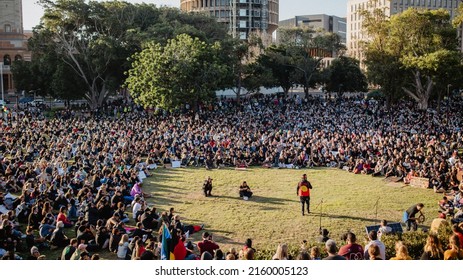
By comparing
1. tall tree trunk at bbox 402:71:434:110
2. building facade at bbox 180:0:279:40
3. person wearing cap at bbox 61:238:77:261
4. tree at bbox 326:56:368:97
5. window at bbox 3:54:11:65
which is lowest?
person wearing cap at bbox 61:238:77:261

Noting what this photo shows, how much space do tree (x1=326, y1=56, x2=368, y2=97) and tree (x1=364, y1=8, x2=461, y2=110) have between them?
16.9 meters

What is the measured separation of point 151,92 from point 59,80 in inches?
560

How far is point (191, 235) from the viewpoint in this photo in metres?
14.4

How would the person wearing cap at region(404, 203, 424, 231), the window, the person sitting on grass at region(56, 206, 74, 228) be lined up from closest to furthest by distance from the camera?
1. the person sitting on grass at region(56, 206, 74, 228)
2. the person wearing cap at region(404, 203, 424, 231)
3. the window

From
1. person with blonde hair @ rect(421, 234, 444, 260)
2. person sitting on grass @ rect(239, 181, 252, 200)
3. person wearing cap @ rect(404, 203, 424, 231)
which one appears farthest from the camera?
person sitting on grass @ rect(239, 181, 252, 200)

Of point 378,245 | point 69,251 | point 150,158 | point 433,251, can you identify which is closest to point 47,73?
point 150,158

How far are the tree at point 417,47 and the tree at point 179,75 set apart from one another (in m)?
17.9

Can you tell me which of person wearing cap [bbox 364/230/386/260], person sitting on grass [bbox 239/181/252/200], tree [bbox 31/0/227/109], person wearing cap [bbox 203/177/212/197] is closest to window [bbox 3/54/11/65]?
tree [bbox 31/0/227/109]

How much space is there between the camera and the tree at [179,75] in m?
39.0

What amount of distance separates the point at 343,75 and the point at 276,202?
51638mm

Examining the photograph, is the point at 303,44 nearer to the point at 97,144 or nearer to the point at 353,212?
the point at 97,144

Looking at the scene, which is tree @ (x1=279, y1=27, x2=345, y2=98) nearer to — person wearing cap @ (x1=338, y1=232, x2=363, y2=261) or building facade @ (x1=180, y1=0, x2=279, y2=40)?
building facade @ (x1=180, y1=0, x2=279, y2=40)

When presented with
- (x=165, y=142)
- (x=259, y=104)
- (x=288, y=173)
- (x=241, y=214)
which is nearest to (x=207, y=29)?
(x=259, y=104)

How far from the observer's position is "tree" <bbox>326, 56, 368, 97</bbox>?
6619cm
